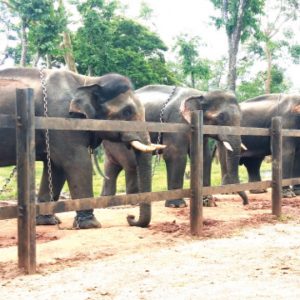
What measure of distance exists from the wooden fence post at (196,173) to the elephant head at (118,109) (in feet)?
1.96

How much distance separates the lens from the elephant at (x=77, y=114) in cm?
727

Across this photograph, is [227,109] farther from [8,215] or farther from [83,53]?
[83,53]

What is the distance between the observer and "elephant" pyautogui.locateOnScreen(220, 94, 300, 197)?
12.4 m

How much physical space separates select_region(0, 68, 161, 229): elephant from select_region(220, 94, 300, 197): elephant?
18.3ft

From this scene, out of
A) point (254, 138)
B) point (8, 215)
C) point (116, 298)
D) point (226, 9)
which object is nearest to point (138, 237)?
point (8, 215)

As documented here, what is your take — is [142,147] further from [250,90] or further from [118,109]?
[250,90]

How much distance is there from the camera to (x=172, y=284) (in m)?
4.54

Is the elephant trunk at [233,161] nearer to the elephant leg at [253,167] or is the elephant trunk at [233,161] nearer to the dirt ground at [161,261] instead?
the dirt ground at [161,261]

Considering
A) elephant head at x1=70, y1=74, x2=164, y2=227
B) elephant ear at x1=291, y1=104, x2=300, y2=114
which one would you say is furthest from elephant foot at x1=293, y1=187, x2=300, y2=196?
elephant head at x1=70, y1=74, x2=164, y2=227

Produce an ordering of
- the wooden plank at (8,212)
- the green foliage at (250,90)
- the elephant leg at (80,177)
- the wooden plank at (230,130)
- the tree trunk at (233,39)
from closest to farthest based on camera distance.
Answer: the wooden plank at (8,212) → the wooden plank at (230,130) → the elephant leg at (80,177) → the tree trunk at (233,39) → the green foliage at (250,90)

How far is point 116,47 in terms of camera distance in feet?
83.4

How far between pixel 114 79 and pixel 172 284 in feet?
12.5

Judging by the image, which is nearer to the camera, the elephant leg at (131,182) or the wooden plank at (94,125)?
the wooden plank at (94,125)

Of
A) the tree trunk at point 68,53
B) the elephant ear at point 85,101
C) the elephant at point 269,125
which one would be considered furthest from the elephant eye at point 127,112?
the tree trunk at point 68,53
